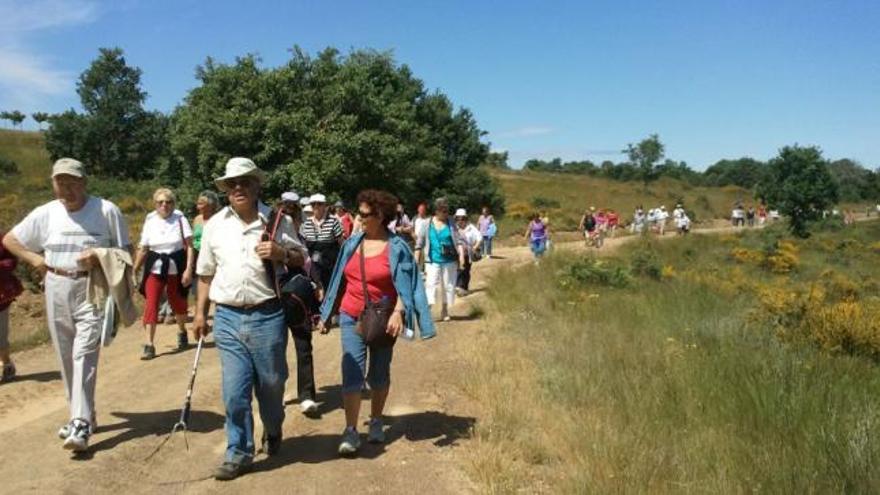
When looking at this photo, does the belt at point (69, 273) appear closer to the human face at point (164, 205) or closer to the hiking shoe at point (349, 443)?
the hiking shoe at point (349, 443)

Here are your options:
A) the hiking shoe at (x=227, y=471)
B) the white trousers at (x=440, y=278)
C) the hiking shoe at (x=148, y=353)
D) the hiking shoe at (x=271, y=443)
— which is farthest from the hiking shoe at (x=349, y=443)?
the white trousers at (x=440, y=278)

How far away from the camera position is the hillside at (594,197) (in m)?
62.2

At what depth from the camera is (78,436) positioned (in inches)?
209

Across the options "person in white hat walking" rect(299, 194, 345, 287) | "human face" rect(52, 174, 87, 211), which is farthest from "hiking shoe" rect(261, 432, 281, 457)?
"person in white hat walking" rect(299, 194, 345, 287)

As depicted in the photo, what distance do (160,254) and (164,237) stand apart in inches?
8.0

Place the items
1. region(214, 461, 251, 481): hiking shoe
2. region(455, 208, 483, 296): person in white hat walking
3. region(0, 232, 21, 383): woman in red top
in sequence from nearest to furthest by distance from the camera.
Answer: region(214, 461, 251, 481): hiking shoe, region(0, 232, 21, 383): woman in red top, region(455, 208, 483, 296): person in white hat walking

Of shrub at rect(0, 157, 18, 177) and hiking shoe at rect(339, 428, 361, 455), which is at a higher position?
shrub at rect(0, 157, 18, 177)

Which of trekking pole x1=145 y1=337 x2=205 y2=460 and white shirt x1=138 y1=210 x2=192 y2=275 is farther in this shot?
white shirt x1=138 y1=210 x2=192 y2=275

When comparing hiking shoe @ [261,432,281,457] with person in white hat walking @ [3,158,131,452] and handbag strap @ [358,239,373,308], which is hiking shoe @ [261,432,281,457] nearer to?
handbag strap @ [358,239,373,308]

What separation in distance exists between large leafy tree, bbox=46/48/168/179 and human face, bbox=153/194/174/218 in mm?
43739

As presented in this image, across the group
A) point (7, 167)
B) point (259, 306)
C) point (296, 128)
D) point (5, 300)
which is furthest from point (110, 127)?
point (259, 306)

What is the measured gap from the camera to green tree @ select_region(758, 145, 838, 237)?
4778cm

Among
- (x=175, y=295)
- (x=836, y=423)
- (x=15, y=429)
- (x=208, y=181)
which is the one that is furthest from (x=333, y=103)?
(x=836, y=423)

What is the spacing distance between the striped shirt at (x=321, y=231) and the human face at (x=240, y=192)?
3.48 m
